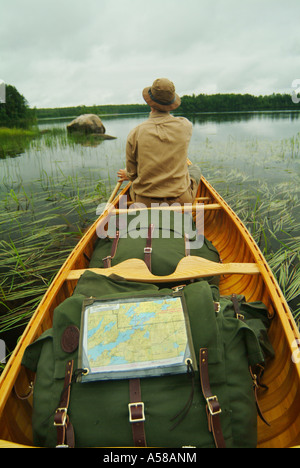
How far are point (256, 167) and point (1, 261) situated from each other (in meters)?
7.44

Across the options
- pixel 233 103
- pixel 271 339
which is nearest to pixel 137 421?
pixel 271 339

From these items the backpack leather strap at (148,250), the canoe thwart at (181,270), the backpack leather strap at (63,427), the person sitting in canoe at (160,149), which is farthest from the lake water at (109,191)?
the backpack leather strap at (63,427)

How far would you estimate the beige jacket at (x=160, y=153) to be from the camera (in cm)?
306

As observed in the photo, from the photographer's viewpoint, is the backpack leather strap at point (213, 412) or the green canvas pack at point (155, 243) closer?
the backpack leather strap at point (213, 412)

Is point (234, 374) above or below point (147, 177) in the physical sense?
below

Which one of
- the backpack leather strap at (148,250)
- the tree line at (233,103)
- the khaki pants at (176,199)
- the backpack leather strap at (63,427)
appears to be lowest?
the backpack leather strap at (63,427)

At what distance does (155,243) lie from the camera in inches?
92.4

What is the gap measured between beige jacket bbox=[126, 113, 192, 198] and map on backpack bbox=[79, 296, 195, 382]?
2074 mm

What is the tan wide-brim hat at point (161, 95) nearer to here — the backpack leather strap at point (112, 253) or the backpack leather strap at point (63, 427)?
the backpack leather strap at point (112, 253)

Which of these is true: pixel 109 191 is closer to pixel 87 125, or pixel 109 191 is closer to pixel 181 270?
pixel 181 270

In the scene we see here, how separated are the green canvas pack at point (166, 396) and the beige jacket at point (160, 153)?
2126mm
